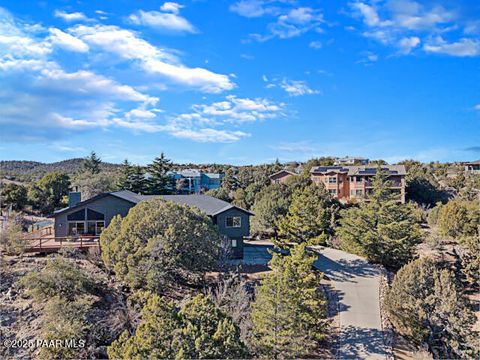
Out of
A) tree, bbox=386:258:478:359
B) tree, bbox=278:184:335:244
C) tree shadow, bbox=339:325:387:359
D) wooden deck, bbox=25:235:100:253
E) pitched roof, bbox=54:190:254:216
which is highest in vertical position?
pitched roof, bbox=54:190:254:216

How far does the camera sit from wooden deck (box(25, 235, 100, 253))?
23.2 m

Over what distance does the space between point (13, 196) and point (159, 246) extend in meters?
29.8

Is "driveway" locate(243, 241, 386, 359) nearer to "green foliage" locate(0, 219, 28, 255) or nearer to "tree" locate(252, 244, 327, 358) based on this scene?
"tree" locate(252, 244, 327, 358)

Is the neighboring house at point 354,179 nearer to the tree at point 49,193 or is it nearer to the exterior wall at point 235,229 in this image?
the exterior wall at point 235,229

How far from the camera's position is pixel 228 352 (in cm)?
1035

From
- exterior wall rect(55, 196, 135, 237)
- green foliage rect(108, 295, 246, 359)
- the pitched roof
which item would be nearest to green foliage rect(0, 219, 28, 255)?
exterior wall rect(55, 196, 135, 237)

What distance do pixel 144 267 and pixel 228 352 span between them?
390 inches

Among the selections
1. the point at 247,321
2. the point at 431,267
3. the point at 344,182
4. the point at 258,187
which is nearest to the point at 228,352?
the point at 247,321

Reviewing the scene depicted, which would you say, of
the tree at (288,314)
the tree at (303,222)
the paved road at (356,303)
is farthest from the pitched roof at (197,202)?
the tree at (288,314)

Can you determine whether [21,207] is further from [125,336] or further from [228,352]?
[228,352]

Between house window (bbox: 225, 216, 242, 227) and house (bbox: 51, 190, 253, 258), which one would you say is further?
house window (bbox: 225, 216, 242, 227)

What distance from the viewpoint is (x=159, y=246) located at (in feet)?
63.1

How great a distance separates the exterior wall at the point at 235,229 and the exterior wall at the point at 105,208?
6.83 meters

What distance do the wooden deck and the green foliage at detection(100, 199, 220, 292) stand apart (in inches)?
138
